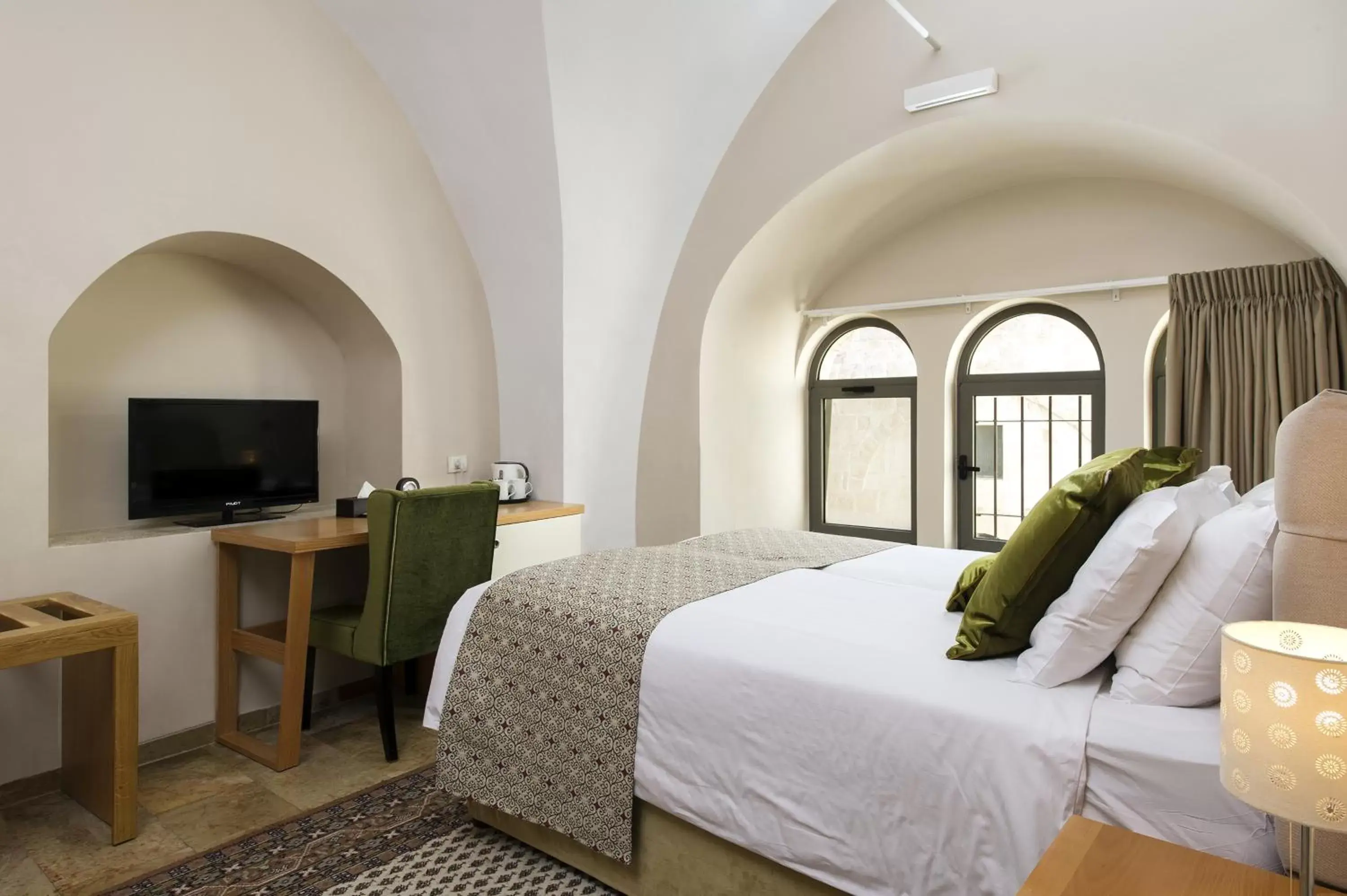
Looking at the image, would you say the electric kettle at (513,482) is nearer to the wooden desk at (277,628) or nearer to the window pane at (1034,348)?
the wooden desk at (277,628)

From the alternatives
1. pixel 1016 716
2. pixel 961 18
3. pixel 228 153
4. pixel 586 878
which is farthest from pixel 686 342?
pixel 1016 716

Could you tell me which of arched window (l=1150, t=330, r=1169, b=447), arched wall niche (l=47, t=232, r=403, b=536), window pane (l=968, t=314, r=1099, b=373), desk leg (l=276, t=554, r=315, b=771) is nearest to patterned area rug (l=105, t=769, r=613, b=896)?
desk leg (l=276, t=554, r=315, b=771)

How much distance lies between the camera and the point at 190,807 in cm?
267

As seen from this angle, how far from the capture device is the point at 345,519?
3.48 metres

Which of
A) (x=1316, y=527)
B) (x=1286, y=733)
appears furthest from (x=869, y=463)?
(x=1286, y=733)

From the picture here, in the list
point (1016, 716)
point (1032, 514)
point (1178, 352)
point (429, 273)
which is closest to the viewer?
point (1016, 716)

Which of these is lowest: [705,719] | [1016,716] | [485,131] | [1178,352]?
[705,719]

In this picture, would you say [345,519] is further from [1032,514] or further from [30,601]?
[1032,514]

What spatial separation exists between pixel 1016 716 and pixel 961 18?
2967 millimetres

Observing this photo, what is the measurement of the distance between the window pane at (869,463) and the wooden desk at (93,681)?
153 inches

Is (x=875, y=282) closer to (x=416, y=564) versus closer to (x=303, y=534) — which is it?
(x=416, y=564)

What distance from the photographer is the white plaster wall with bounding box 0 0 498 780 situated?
2.68 meters

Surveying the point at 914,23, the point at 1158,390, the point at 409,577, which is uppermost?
the point at 914,23

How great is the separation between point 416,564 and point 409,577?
0.17 feet
